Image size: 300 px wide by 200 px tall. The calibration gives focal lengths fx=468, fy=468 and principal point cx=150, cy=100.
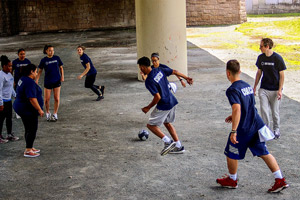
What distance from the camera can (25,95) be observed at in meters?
8.53

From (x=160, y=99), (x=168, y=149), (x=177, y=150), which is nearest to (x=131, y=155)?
(x=168, y=149)

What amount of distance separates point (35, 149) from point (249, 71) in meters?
10.1

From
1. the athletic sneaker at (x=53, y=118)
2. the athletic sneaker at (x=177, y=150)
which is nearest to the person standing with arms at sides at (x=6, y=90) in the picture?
the athletic sneaker at (x=53, y=118)

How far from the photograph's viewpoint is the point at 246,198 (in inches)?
261

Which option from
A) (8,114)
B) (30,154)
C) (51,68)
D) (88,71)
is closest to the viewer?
(30,154)

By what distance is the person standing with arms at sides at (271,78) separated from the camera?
9102 millimetres

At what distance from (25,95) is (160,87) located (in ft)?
8.11

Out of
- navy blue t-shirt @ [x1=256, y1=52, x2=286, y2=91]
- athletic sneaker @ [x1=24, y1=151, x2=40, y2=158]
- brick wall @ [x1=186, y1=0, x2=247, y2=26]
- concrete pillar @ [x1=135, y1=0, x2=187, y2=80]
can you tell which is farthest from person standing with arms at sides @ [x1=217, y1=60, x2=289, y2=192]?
brick wall @ [x1=186, y1=0, x2=247, y2=26]

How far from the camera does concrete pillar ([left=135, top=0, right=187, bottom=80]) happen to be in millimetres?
15922

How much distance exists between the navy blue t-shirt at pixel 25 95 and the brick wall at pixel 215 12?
27.8 meters

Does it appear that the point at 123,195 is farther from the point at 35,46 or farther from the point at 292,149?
the point at 35,46

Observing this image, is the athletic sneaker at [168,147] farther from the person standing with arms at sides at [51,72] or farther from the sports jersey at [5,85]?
the person standing with arms at sides at [51,72]

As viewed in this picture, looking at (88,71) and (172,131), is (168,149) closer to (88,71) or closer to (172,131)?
(172,131)

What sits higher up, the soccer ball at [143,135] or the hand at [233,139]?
the hand at [233,139]
